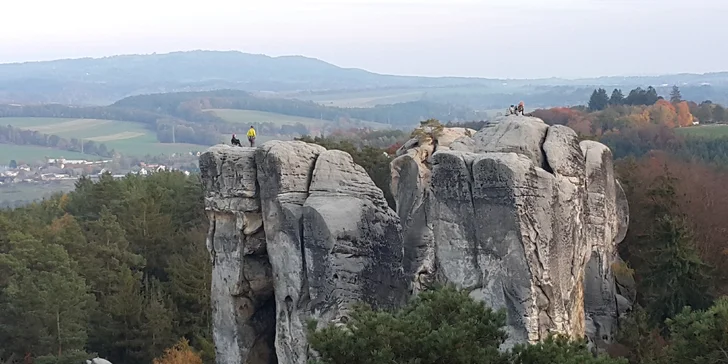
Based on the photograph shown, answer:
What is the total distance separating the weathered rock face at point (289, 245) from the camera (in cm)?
1978

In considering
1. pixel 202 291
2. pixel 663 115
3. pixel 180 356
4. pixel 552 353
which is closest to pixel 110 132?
pixel 663 115

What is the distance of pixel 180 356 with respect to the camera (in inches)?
1065

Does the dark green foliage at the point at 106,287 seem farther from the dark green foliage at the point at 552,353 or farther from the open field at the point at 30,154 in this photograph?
the open field at the point at 30,154

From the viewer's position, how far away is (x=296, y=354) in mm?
20328

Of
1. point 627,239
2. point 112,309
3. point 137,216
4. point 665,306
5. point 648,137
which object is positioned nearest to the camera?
point 665,306

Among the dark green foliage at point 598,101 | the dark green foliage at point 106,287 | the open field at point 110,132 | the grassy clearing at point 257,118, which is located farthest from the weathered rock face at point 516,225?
the grassy clearing at point 257,118

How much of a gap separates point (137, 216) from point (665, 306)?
76.4 ft

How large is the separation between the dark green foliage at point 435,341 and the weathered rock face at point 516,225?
8.61 ft

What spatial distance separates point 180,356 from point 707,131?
59.5 meters

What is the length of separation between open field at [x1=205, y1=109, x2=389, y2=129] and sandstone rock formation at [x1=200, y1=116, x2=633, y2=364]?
472 ft

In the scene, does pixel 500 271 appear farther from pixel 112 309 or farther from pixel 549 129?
pixel 112 309

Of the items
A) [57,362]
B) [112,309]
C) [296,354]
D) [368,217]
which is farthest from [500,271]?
[112,309]

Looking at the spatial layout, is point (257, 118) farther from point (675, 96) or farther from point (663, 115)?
point (663, 115)

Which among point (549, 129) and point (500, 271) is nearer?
point (500, 271)
